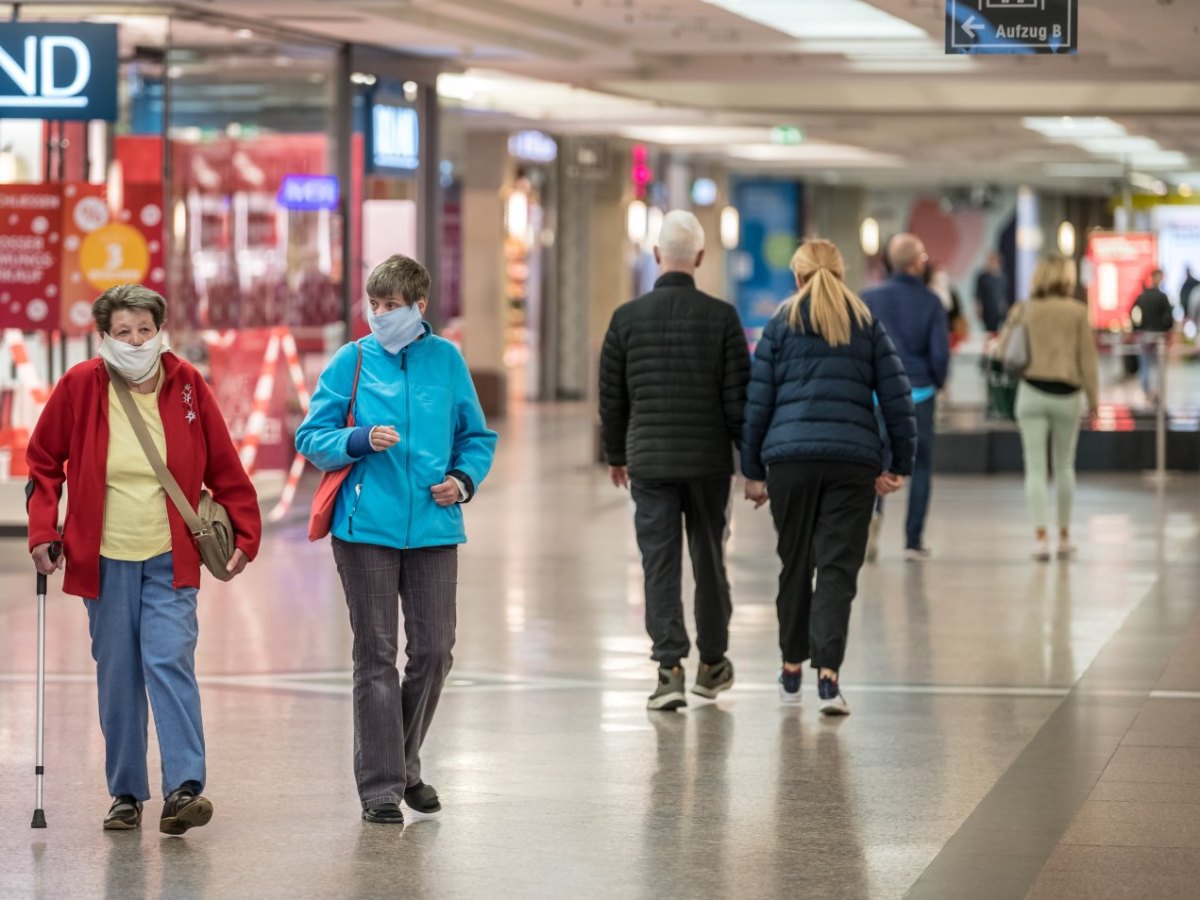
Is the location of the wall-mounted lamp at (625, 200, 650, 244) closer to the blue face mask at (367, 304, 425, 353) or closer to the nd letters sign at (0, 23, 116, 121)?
the nd letters sign at (0, 23, 116, 121)

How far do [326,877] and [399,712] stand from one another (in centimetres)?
68

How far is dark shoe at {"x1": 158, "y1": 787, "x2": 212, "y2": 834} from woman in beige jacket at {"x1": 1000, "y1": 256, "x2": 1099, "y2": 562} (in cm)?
752

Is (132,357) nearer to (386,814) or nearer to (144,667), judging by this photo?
(144,667)

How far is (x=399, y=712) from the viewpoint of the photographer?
6.21 m

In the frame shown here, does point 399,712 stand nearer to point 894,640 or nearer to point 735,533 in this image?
point 894,640

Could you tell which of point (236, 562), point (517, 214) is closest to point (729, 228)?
point (517, 214)

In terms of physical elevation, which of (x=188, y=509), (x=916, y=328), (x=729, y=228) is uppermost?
(x=729, y=228)

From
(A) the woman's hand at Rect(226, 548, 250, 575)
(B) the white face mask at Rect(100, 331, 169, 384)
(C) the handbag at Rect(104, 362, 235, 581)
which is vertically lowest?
(A) the woman's hand at Rect(226, 548, 250, 575)

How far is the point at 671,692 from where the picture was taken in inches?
319

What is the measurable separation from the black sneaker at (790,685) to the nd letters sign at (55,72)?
678 cm

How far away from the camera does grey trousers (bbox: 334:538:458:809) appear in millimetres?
6172

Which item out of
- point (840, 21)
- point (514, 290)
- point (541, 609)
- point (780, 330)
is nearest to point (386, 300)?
point (780, 330)

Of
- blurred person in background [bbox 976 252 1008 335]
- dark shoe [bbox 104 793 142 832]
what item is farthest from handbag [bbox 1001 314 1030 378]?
blurred person in background [bbox 976 252 1008 335]

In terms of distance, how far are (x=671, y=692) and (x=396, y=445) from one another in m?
2.28
